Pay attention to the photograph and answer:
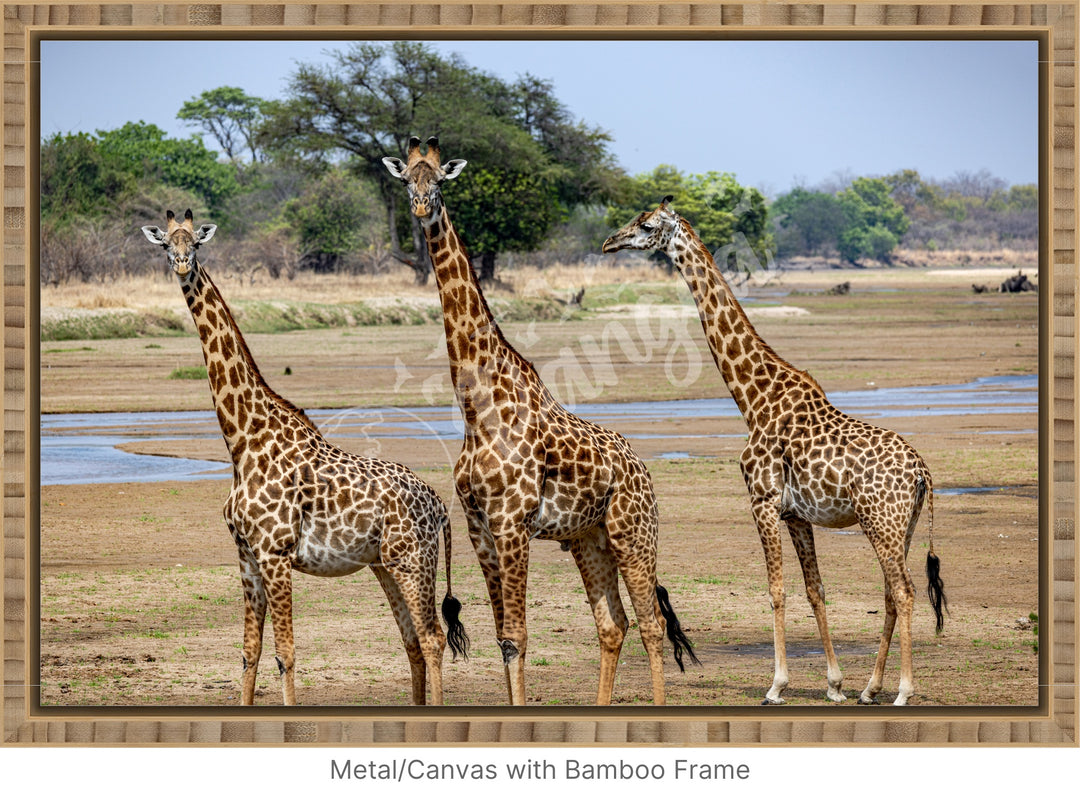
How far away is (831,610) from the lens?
41.2 feet

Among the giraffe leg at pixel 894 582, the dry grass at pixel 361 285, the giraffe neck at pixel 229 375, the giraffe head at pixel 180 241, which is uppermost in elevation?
the dry grass at pixel 361 285

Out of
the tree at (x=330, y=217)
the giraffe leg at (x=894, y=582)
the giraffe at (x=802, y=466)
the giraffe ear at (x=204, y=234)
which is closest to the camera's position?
the giraffe ear at (x=204, y=234)

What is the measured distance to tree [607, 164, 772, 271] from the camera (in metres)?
31.2

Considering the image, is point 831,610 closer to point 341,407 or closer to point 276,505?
point 276,505

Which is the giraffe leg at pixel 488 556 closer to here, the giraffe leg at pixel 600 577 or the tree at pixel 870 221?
the giraffe leg at pixel 600 577

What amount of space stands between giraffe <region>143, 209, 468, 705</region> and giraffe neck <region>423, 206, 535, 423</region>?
32.1 inches

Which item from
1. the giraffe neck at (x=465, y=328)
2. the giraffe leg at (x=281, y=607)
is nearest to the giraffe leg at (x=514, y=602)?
the giraffe neck at (x=465, y=328)

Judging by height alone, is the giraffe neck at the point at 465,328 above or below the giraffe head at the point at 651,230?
below

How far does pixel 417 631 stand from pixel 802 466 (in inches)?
111

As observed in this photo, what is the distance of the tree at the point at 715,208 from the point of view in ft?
103

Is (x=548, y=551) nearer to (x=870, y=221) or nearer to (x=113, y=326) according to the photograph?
(x=870, y=221)

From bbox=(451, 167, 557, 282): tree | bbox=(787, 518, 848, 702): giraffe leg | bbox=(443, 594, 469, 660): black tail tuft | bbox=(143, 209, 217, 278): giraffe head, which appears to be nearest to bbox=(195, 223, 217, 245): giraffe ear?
bbox=(143, 209, 217, 278): giraffe head

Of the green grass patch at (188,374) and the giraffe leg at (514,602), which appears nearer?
the giraffe leg at (514,602)

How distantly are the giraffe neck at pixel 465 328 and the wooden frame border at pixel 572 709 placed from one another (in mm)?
1404
